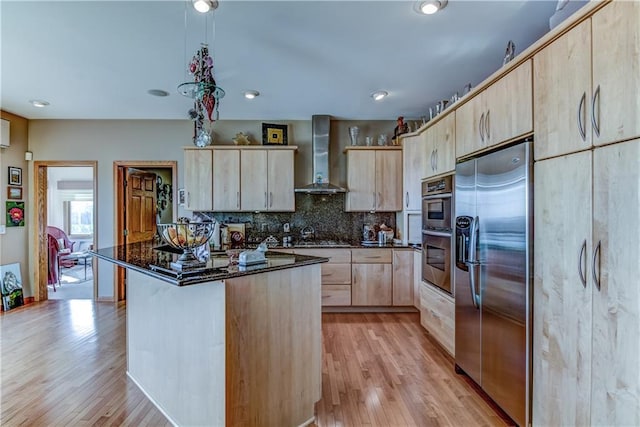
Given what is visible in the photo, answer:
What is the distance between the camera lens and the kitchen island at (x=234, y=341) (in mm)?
1667

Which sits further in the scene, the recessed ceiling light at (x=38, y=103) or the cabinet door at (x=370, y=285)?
the cabinet door at (x=370, y=285)

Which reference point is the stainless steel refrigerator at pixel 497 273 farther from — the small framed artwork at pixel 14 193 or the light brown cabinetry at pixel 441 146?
the small framed artwork at pixel 14 193

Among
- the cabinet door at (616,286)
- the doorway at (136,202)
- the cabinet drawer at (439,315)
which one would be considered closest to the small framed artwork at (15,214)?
the doorway at (136,202)

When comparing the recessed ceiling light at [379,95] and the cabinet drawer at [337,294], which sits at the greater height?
the recessed ceiling light at [379,95]

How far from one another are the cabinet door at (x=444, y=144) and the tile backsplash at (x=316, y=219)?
1.76 m

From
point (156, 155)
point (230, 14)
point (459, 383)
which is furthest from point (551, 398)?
point (156, 155)

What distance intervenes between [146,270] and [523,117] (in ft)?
7.51

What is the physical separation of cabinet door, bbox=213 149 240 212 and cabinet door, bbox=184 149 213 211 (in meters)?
0.07

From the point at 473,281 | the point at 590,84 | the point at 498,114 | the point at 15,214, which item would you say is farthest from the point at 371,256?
the point at 15,214

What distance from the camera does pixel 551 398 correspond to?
1.69m

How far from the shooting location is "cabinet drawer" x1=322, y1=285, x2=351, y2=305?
13.7 ft

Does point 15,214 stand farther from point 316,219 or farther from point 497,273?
point 497,273

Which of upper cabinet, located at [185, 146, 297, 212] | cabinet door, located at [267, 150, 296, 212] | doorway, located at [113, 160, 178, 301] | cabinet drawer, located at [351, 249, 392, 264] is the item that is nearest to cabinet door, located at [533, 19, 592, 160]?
cabinet drawer, located at [351, 249, 392, 264]

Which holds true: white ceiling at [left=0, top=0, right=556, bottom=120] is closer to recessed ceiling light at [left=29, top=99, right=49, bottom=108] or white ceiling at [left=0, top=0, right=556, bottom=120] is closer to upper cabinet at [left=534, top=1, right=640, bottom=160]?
recessed ceiling light at [left=29, top=99, right=49, bottom=108]
